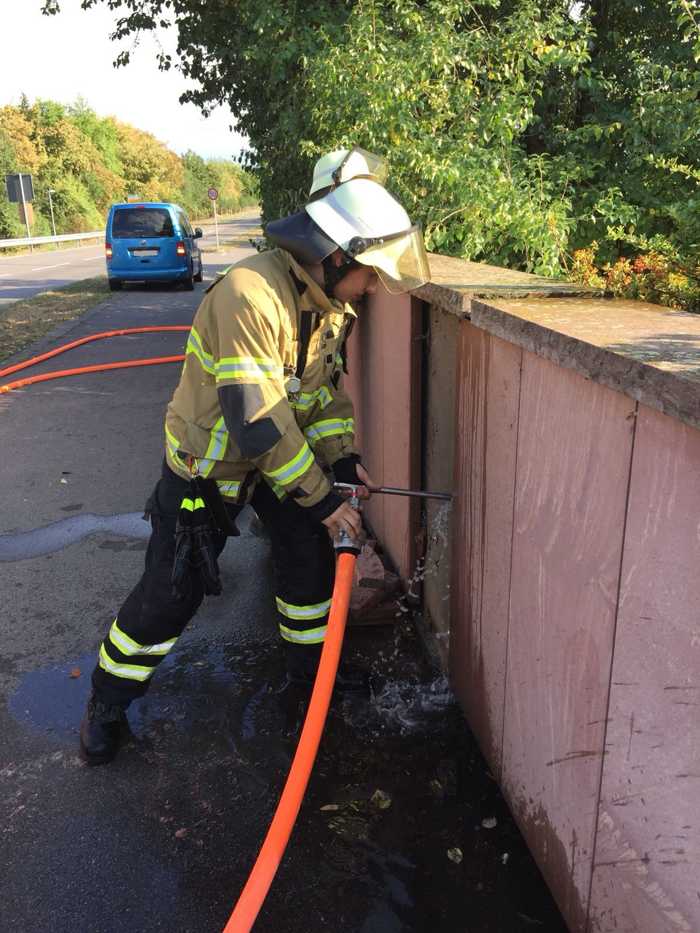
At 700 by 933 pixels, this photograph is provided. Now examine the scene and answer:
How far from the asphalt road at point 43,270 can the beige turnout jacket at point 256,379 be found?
14.6m

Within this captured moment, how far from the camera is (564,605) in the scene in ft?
5.89

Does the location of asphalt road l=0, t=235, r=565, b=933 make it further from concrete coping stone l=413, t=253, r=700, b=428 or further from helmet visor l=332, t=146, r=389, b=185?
helmet visor l=332, t=146, r=389, b=185

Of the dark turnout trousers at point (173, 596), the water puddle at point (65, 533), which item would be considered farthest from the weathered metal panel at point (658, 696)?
the water puddle at point (65, 533)

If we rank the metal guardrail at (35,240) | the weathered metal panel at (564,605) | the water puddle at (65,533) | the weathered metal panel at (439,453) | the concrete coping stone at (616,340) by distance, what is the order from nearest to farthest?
1. the concrete coping stone at (616,340)
2. the weathered metal panel at (564,605)
3. the weathered metal panel at (439,453)
4. the water puddle at (65,533)
5. the metal guardrail at (35,240)

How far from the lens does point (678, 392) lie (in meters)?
1.21

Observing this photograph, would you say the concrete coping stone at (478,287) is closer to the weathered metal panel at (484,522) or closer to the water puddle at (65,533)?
the weathered metal panel at (484,522)

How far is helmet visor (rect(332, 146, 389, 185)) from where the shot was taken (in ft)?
8.01

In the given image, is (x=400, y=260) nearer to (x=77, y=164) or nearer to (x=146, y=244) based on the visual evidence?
(x=146, y=244)

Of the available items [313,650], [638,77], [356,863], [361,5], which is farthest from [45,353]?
[356,863]

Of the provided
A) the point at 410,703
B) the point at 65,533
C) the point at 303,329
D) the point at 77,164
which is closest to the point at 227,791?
the point at 410,703

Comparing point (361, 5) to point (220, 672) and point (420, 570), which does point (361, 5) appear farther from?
point (220, 672)

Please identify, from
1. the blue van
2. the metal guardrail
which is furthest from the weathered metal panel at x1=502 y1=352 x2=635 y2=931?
the metal guardrail

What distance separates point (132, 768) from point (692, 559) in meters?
2.08

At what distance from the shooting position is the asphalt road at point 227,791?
2068 mm
